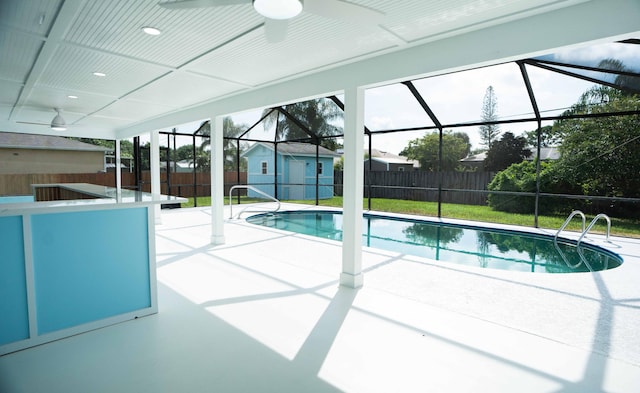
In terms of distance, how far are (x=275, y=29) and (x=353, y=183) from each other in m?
1.85

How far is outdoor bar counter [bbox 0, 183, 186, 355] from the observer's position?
250cm

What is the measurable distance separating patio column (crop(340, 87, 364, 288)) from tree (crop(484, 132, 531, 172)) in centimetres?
1311

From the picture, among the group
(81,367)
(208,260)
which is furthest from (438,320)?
(208,260)

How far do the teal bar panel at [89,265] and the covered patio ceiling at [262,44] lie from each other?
1.50 metres

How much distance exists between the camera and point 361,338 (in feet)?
8.65

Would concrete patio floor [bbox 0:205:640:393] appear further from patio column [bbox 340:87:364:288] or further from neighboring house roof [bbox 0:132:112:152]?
neighboring house roof [bbox 0:132:112:152]

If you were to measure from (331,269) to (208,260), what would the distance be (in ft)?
5.68

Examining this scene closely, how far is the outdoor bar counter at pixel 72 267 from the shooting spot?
250 cm

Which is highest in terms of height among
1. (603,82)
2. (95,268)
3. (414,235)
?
(603,82)

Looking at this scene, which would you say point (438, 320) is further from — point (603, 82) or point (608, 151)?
point (608, 151)

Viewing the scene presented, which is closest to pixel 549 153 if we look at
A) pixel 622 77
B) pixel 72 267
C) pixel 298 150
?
pixel 622 77

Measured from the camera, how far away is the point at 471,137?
17125 mm

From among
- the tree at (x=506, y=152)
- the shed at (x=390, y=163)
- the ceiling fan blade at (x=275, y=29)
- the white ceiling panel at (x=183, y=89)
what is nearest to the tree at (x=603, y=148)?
the tree at (x=506, y=152)

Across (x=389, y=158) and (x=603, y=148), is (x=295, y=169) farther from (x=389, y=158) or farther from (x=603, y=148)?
(x=603, y=148)
